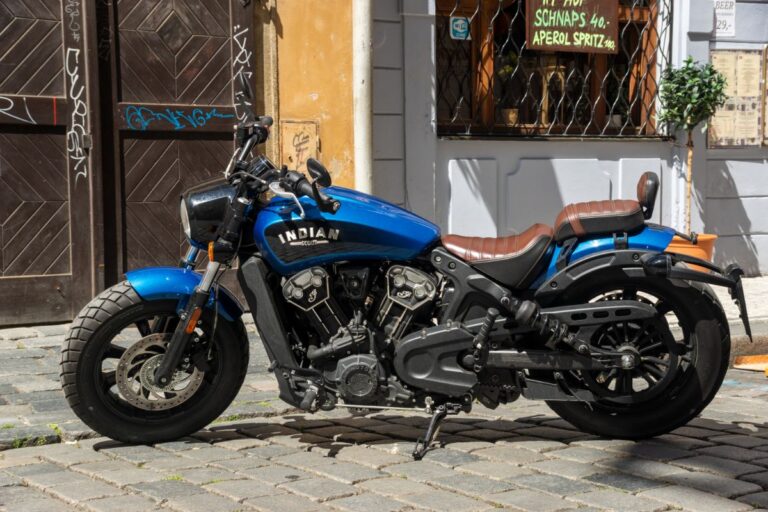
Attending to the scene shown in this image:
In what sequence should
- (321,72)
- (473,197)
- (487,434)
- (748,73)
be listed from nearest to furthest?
(487,434) → (321,72) → (473,197) → (748,73)

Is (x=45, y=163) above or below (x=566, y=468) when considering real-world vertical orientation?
above

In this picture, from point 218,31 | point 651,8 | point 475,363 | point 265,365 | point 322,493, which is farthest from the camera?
point 651,8

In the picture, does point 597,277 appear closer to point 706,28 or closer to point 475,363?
point 475,363

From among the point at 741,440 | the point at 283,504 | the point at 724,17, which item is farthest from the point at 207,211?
the point at 724,17

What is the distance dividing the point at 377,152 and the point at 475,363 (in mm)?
5038

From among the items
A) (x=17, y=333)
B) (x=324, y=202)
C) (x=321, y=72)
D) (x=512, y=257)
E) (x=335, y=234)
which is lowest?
(x=17, y=333)

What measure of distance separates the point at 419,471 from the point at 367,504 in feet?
1.66

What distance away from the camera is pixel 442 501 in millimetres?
4047

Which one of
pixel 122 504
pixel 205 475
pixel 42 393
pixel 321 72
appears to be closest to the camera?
pixel 122 504

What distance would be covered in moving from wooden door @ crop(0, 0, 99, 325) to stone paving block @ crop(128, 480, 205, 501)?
4168mm

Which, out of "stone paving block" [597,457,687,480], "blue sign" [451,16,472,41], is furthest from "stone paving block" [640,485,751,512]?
"blue sign" [451,16,472,41]

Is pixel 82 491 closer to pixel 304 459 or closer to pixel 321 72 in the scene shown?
pixel 304 459

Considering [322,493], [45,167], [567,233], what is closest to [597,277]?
[567,233]

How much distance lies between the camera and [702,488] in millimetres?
4195
